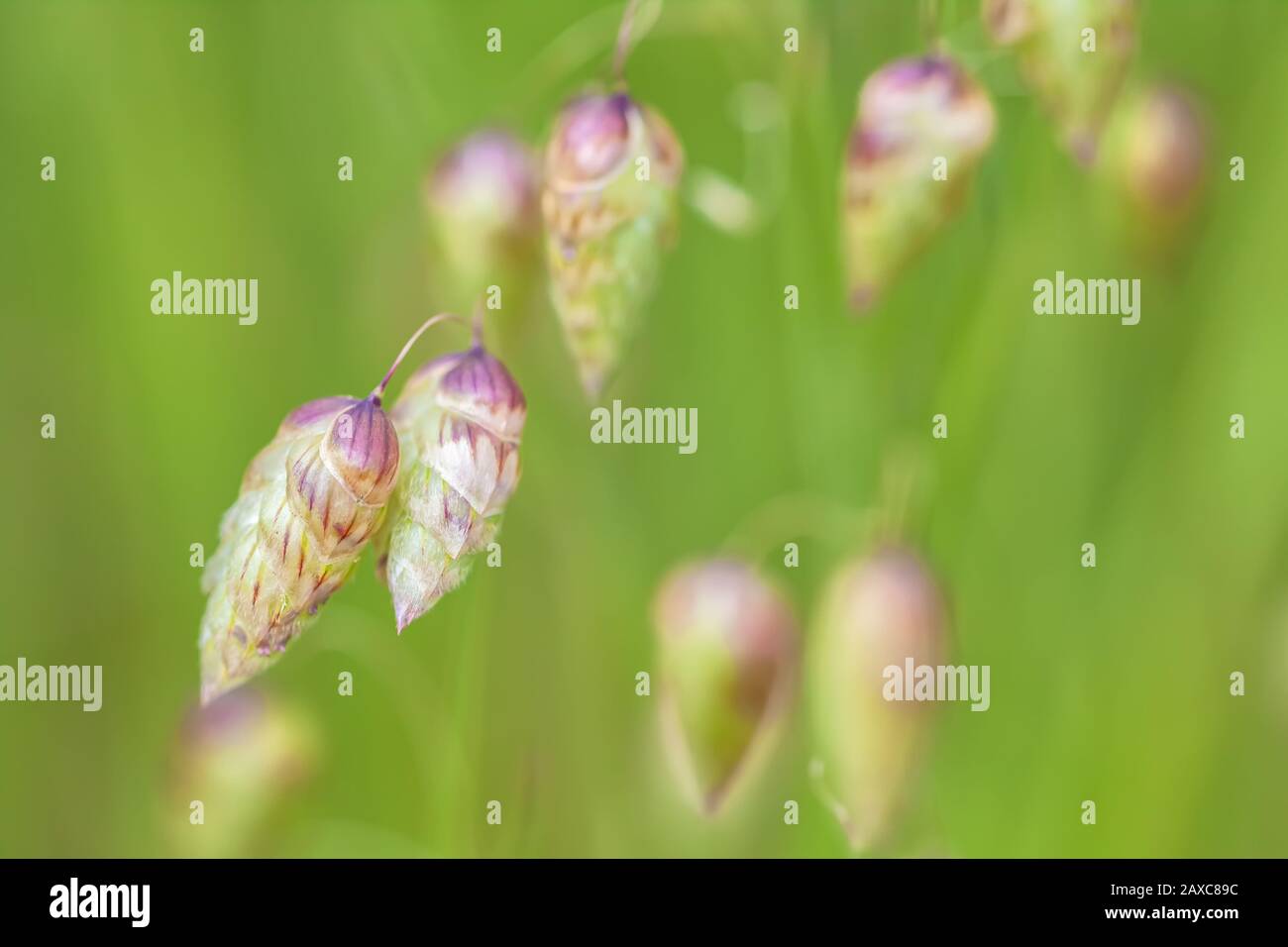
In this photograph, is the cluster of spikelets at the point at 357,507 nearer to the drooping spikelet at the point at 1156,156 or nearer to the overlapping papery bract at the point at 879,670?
the overlapping papery bract at the point at 879,670

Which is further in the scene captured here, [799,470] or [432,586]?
[799,470]

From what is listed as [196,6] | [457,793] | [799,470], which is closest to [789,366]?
[799,470]

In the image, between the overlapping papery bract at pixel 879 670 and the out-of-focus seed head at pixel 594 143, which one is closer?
the out-of-focus seed head at pixel 594 143

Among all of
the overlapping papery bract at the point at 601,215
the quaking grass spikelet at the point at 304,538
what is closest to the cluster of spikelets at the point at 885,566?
the overlapping papery bract at the point at 601,215

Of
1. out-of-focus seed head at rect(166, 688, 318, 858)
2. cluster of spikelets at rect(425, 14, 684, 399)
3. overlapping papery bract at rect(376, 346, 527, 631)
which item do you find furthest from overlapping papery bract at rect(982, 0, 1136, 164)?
out-of-focus seed head at rect(166, 688, 318, 858)
